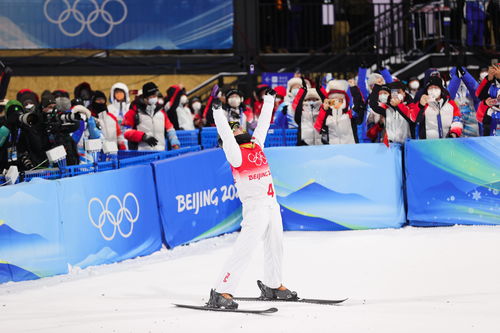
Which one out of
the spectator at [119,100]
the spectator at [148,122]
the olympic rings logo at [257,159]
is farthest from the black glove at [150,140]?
the olympic rings logo at [257,159]

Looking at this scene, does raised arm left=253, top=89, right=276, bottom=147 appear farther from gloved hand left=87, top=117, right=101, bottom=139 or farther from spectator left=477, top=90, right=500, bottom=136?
spectator left=477, top=90, right=500, bottom=136

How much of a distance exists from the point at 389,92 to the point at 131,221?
4.60 m

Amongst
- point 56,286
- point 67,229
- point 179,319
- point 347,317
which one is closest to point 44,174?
point 67,229

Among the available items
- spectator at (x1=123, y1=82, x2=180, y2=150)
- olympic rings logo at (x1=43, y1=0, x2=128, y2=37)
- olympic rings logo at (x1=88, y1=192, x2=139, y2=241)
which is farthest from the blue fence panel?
olympic rings logo at (x1=43, y1=0, x2=128, y2=37)

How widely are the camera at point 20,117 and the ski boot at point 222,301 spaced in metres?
3.94

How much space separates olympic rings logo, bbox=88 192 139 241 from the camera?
38.7ft

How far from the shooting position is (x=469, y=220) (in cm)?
1409

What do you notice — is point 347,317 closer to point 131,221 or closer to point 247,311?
point 247,311

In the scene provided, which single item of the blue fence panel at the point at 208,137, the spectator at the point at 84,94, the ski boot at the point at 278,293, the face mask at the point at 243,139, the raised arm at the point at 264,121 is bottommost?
the ski boot at the point at 278,293

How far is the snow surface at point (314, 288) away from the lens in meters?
8.84

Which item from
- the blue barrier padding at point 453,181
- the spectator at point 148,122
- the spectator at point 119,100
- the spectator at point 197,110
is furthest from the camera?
the spectator at point 197,110

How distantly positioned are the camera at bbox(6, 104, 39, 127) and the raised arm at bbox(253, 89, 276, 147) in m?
3.50

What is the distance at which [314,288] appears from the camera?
10.6 metres

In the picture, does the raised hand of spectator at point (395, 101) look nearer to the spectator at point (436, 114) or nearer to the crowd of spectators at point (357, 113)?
the crowd of spectators at point (357, 113)
